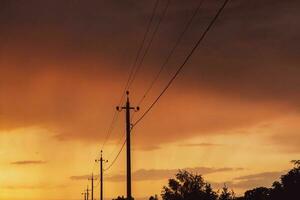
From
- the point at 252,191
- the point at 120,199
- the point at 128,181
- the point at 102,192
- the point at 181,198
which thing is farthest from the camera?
the point at 120,199

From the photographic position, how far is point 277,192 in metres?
70.4

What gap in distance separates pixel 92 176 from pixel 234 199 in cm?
3780

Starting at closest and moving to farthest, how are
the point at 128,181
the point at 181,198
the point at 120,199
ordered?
1. the point at 128,181
2. the point at 181,198
3. the point at 120,199

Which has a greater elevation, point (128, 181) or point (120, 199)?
point (120, 199)

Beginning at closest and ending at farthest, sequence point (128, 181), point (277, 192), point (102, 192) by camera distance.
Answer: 1. point (128, 181)
2. point (277, 192)
3. point (102, 192)

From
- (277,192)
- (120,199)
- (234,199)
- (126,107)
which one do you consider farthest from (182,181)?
(120,199)

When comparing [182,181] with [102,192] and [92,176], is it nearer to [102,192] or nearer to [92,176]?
[102,192]

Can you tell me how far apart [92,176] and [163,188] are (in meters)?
A: 24.8

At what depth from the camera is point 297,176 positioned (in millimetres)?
65875

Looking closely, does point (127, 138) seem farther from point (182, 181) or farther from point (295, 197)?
point (182, 181)

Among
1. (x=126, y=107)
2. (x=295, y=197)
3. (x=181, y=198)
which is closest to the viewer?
(x=126, y=107)

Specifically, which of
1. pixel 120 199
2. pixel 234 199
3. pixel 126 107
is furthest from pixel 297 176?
pixel 120 199

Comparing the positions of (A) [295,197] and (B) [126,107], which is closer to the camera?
(B) [126,107]

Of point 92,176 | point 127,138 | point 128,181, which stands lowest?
point 128,181
